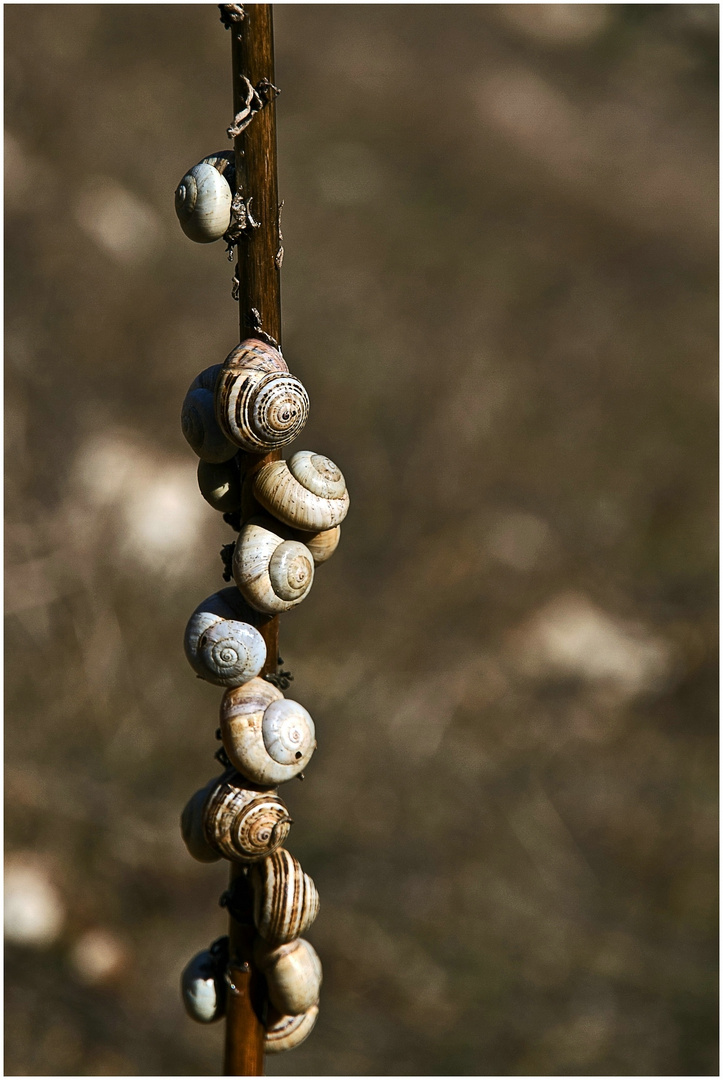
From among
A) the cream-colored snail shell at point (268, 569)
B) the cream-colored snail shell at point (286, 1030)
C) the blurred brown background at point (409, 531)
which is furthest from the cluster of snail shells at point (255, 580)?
the blurred brown background at point (409, 531)

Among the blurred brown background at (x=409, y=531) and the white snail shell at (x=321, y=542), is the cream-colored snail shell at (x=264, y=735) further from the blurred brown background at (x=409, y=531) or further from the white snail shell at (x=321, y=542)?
the blurred brown background at (x=409, y=531)

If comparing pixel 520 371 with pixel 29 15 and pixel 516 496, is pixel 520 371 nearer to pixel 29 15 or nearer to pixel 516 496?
pixel 516 496

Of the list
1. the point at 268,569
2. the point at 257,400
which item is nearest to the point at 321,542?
the point at 268,569

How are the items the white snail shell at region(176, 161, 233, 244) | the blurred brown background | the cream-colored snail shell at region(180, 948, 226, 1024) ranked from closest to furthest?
the white snail shell at region(176, 161, 233, 244)
the cream-colored snail shell at region(180, 948, 226, 1024)
the blurred brown background

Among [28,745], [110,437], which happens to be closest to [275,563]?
[28,745]

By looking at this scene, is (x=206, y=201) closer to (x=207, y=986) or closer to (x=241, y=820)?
(x=241, y=820)

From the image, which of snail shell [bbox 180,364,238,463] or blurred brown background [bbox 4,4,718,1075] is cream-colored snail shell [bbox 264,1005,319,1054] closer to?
snail shell [bbox 180,364,238,463]

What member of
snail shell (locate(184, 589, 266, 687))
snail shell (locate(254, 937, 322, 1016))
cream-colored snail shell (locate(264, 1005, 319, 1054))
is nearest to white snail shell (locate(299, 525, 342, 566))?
snail shell (locate(184, 589, 266, 687))
